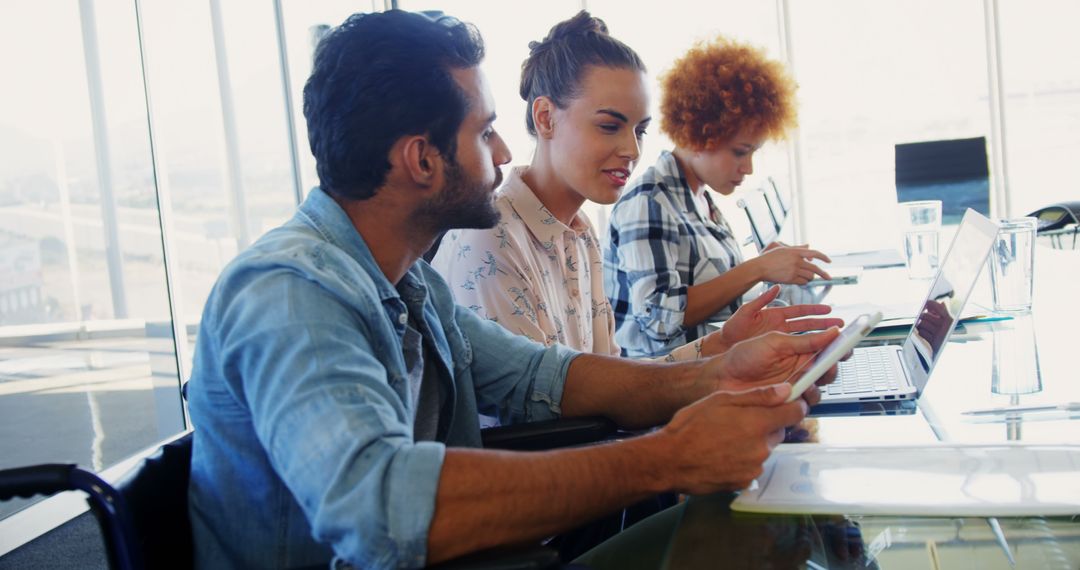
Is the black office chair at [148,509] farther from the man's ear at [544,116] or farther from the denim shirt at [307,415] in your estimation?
the man's ear at [544,116]

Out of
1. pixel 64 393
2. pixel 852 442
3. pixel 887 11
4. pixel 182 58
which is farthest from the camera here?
pixel 887 11

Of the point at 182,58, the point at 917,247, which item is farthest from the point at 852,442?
the point at 182,58

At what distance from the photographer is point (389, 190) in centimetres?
125

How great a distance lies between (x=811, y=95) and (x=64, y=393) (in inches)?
208

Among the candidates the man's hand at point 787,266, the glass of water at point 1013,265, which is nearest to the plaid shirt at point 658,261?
the man's hand at point 787,266

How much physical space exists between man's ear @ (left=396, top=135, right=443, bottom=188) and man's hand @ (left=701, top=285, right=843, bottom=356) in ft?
2.07

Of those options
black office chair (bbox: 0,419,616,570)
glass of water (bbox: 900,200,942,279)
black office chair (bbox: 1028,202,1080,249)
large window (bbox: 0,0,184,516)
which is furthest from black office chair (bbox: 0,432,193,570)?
black office chair (bbox: 1028,202,1080,249)

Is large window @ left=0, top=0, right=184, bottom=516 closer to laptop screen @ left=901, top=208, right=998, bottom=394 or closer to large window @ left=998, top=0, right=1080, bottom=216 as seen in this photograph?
laptop screen @ left=901, top=208, right=998, bottom=394

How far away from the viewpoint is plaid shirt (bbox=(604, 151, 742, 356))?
8.04ft

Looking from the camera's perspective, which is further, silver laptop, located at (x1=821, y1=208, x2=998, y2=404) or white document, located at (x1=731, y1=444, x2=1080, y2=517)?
silver laptop, located at (x1=821, y1=208, x2=998, y2=404)

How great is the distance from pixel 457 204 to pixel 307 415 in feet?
1.54

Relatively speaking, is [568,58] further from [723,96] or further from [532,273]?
[723,96]

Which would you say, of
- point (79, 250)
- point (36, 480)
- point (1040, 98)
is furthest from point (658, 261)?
point (1040, 98)

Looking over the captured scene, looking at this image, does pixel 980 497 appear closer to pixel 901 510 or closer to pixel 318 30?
pixel 901 510
